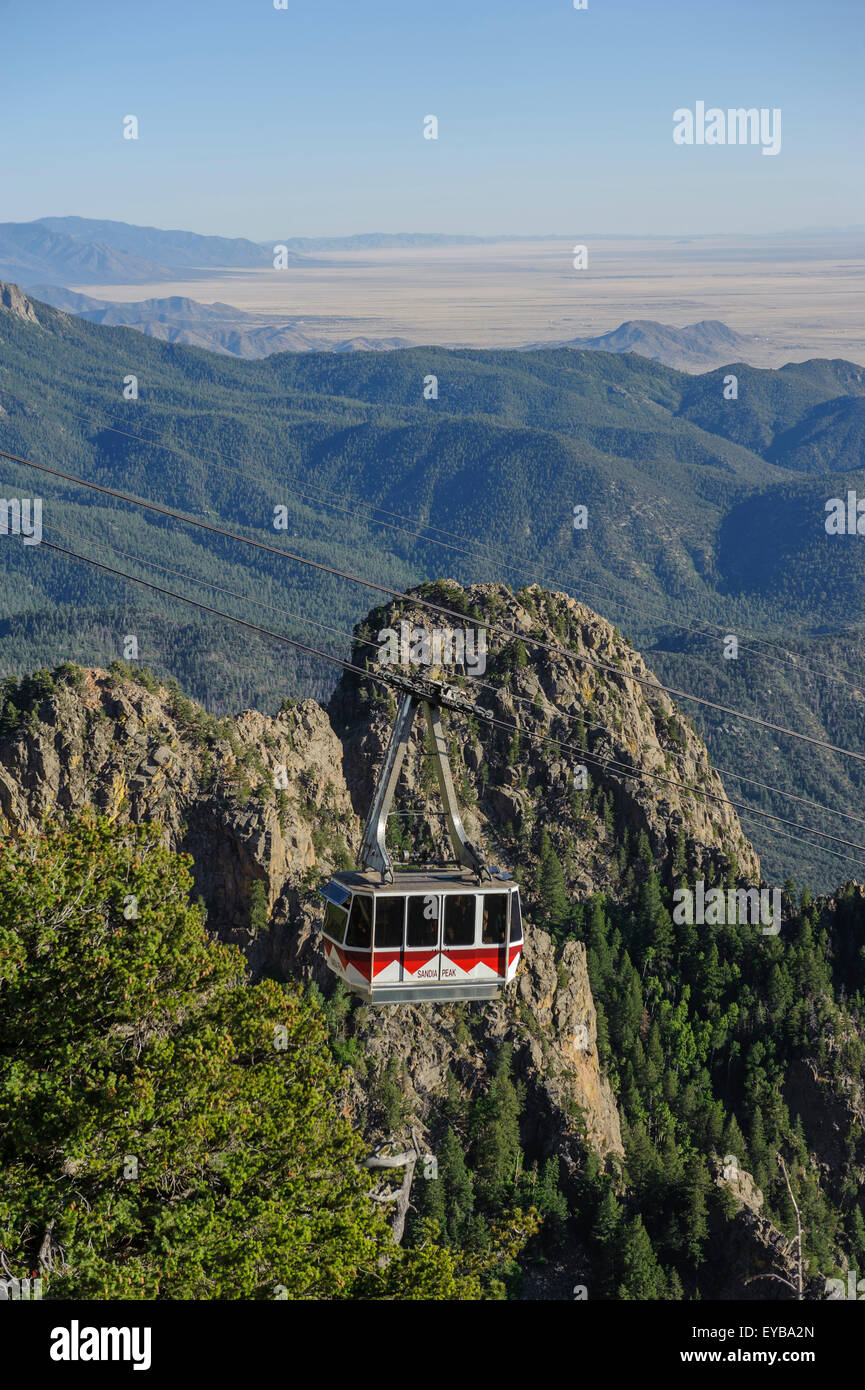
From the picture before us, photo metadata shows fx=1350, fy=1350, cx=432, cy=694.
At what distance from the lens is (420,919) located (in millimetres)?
36469

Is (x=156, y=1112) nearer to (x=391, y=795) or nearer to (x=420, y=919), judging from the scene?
(x=420, y=919)

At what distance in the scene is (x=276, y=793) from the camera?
96750 mm

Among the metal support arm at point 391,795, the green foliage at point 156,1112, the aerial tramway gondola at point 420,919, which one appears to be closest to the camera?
the green foliage at point 156,1112

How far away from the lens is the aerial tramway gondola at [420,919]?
3600 cm

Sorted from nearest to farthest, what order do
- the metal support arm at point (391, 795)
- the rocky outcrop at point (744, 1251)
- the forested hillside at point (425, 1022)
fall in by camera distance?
the forested hillside at point (425, 1022), the metal support arm at point (391, 795), the rocky outcrop at point (744, 1251)

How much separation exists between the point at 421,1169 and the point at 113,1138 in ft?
168

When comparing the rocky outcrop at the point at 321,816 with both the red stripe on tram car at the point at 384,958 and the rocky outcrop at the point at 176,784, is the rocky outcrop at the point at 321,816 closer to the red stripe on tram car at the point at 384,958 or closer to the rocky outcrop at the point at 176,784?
the rocky outcrop at the point at 176,784

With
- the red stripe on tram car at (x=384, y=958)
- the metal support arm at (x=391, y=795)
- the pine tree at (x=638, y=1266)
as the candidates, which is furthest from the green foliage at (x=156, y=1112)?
the pine tree at (x=638, y=1266)

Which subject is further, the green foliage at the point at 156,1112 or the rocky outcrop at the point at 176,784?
the rocky outcrop at the point at 176,784

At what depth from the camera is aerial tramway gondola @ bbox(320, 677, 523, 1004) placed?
3600cm

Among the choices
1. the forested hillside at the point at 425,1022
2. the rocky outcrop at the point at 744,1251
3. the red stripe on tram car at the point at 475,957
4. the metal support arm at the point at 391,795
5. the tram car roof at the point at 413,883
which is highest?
the metal support arm at the point at 391,795

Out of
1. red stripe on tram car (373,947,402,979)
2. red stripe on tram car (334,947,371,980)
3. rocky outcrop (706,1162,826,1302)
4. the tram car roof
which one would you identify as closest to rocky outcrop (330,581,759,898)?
rocky outcrop (706,1162,826,1302)
